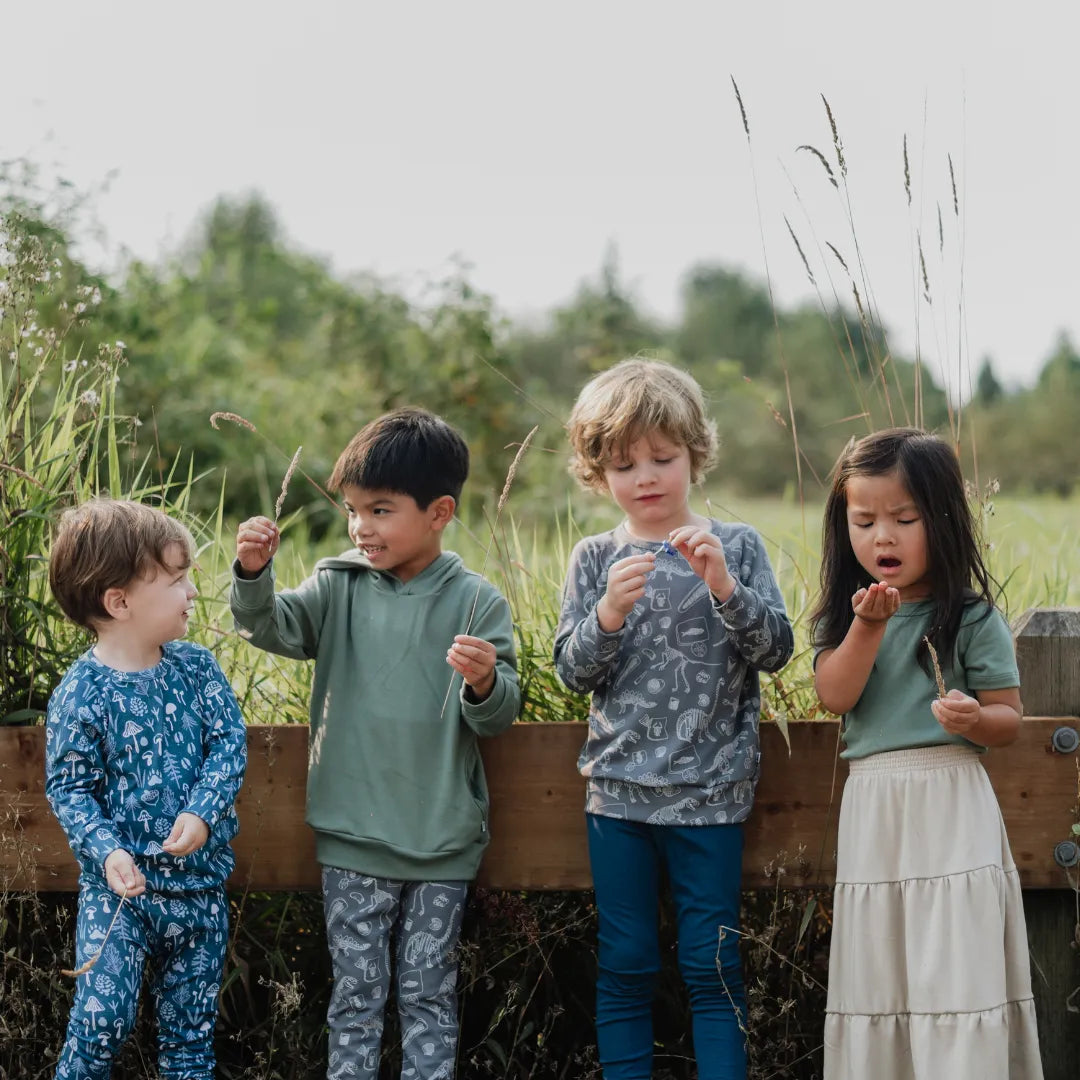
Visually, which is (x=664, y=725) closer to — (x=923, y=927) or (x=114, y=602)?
(x=923, y=927)

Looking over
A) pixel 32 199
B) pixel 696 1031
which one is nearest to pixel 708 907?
pixel 696 1031

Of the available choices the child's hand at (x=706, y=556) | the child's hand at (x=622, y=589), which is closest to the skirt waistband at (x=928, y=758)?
the child's hand at (x=706, y=556)

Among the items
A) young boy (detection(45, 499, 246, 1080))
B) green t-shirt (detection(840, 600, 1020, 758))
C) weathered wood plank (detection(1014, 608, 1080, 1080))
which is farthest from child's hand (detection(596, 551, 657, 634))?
weathered wood plank (detection(1014, 608, 1080, 1080))

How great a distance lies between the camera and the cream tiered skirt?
2664mm

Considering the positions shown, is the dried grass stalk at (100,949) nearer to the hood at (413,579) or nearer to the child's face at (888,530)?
the hood at (413,579)

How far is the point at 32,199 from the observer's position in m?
4.34

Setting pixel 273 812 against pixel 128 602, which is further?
pixel 273 812

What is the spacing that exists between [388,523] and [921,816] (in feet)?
4.13

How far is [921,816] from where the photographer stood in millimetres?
2723

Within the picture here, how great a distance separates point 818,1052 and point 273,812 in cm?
139

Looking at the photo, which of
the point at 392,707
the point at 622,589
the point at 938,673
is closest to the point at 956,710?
the point at 938,673

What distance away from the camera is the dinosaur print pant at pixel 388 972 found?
2816 mm

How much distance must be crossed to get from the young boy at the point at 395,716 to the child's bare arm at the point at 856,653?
647 mm

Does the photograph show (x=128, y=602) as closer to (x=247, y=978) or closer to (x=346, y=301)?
(x=247, y=978)
